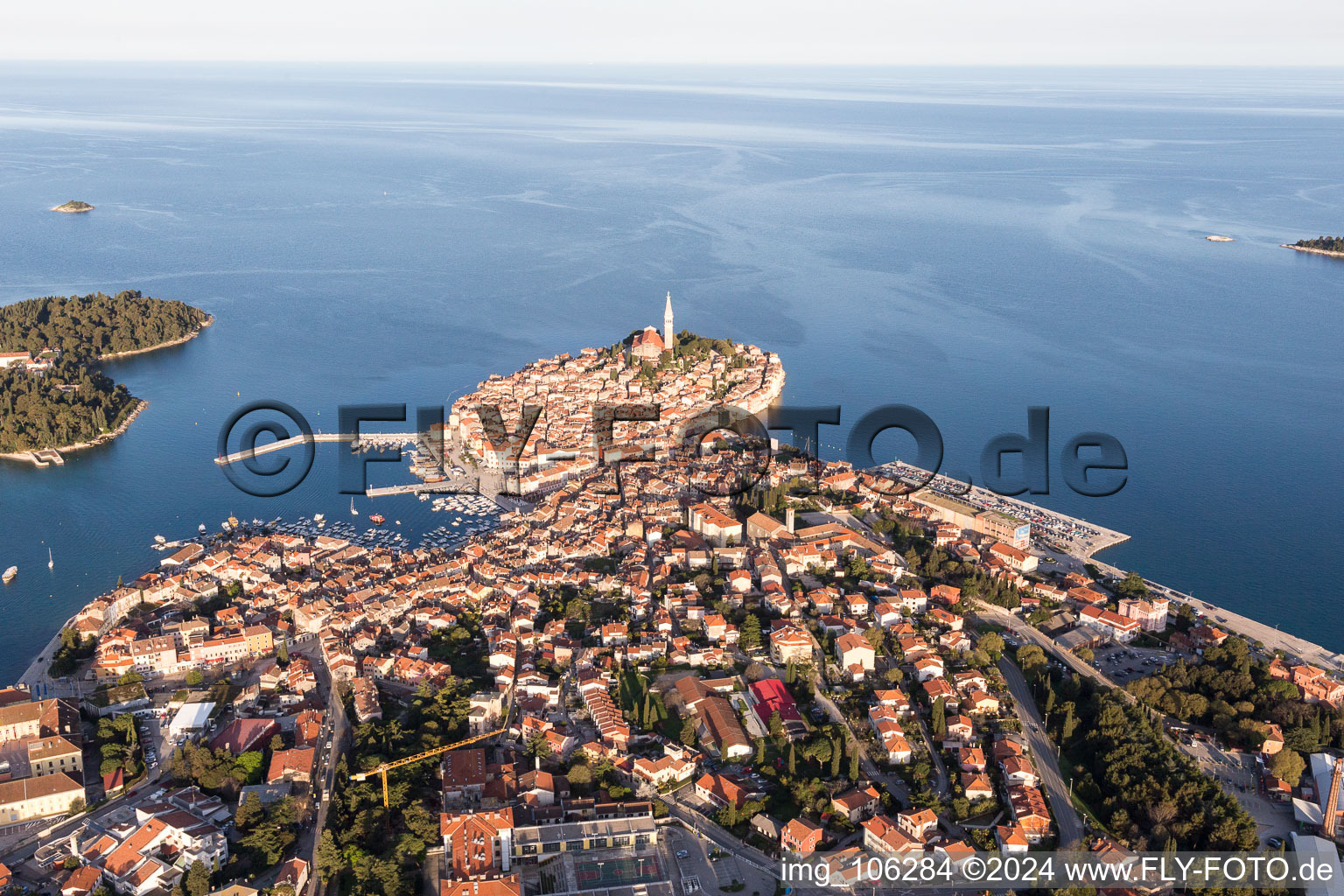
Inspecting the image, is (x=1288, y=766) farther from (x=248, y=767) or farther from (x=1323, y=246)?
(x=1323, y=246)

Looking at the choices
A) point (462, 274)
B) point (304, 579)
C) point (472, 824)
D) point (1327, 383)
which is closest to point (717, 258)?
point (462, 274)

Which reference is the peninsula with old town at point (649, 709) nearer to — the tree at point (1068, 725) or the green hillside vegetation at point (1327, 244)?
the tree at point (1068, 725)

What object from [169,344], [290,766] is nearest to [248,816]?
[290,766]

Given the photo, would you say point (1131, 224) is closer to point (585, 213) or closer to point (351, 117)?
point (585, 213)
